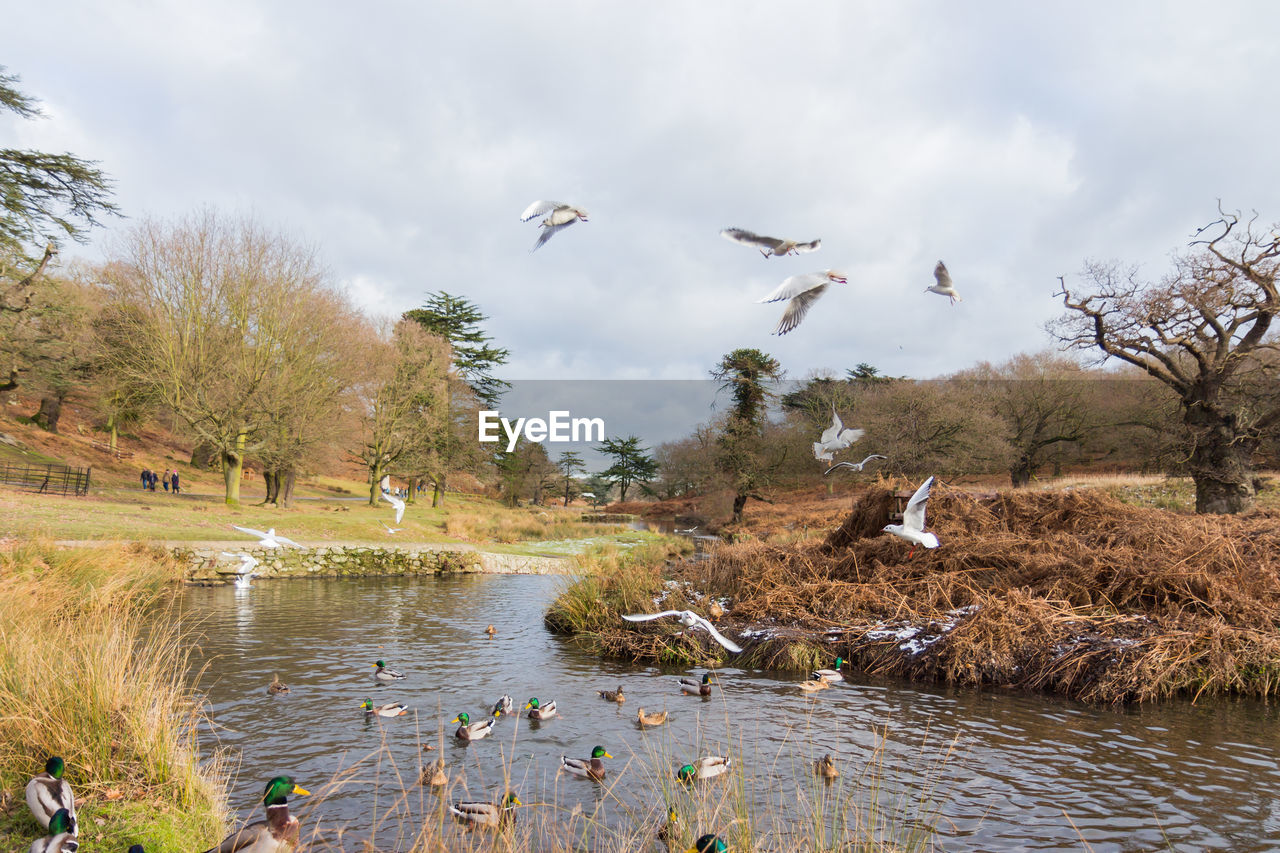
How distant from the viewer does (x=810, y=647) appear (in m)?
11.4

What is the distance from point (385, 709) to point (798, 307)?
757cm

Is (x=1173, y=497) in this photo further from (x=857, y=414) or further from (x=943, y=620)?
(x=943, y=620)

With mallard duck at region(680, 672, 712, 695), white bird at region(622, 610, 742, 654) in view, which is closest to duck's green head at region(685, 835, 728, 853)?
white bird at region(622, 610, 742, 654)

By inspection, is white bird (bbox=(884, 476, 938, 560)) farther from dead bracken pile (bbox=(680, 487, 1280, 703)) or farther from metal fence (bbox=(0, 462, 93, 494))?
metal fence (bbox=(0, 462, 93, 494))

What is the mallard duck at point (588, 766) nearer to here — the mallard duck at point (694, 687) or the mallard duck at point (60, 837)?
the mallard duck at point (694, 687)

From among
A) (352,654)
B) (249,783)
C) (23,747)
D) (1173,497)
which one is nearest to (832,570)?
(352,654)

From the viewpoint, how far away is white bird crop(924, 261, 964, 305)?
9938 millimetres

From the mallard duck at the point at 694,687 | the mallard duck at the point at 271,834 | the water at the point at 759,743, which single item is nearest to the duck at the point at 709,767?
the water at the point at 759,743

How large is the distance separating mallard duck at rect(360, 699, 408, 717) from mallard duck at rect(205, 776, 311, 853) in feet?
12.8

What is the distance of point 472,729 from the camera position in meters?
7.66

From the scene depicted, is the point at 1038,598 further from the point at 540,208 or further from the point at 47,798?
the point at 47,798

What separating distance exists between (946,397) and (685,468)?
64.4ft

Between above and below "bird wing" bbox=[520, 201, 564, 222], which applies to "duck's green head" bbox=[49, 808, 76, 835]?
below

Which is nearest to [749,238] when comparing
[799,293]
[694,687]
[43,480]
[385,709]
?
[799,293]
